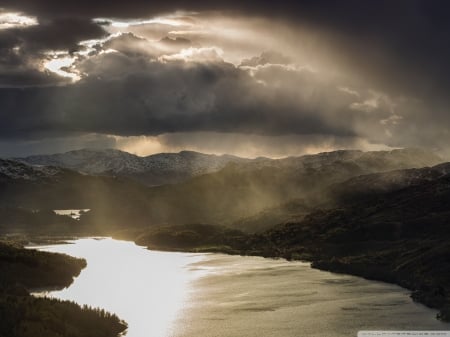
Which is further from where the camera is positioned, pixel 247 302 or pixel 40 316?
pixel 247 302

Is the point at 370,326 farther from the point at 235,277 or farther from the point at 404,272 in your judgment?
the point at 235,277

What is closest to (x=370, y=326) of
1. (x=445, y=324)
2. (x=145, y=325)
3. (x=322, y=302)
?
(x=445, y=324)

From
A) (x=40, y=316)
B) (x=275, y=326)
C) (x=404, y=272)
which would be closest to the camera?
(x=40, y=316)

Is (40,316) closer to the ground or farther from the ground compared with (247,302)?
farther from the ground

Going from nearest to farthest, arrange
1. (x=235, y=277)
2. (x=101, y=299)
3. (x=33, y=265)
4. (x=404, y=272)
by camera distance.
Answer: (x=101, y=299) → (x=33, y=265) → (x=404, y=272) → (x=235, y=277)

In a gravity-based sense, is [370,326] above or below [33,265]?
below

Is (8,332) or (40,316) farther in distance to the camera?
(40,316)

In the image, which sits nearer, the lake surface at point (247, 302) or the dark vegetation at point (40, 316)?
the dark vegetation at point (40, 316)

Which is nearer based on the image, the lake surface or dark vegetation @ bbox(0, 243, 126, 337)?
dark vegetation @ bbox(0, 243, 126, 337)
